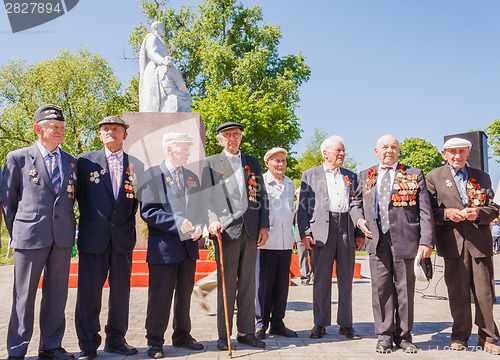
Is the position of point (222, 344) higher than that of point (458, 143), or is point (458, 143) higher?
point (458, 143)

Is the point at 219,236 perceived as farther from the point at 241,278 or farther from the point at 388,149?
the point at 388,149

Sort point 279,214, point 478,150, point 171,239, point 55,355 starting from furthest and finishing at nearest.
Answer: point 478,150 → point 279,214 → point 171,239 → point 55,355

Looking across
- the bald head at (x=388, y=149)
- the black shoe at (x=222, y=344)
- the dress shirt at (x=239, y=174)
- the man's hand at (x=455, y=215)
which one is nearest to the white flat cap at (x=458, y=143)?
the bald head at (x=388, y=149)

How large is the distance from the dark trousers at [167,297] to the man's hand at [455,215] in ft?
8.76

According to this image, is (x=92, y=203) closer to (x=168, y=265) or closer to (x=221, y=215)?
(x=168, y=265)

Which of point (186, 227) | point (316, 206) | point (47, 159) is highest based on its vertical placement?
point (47, 159)

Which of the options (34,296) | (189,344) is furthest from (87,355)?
(189,344)

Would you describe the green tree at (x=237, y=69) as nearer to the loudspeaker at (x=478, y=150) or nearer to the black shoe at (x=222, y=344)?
the loudspeaker at (x=478, y=150)

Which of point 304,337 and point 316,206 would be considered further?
point 316,206

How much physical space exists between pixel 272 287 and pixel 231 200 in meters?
A: 1.28

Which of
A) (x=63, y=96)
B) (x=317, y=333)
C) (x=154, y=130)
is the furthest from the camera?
(x=63, y=96)

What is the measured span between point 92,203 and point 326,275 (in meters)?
2.71

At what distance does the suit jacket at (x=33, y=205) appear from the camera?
3.90 m

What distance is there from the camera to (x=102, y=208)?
4230 mm
